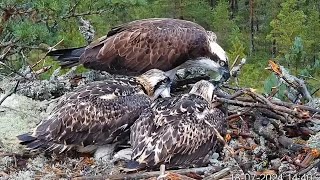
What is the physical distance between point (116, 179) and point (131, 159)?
191mm

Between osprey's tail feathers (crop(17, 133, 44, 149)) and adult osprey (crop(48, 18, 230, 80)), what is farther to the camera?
adult osprey (crop(48, 18, 230, 80))

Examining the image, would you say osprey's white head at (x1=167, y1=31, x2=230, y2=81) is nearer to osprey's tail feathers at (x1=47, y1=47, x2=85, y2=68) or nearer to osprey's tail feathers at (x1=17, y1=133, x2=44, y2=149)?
osprey's tail feathers at (x1=47, y1=47, x2=85, y2=68)

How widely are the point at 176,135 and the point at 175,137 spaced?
17 millimetres

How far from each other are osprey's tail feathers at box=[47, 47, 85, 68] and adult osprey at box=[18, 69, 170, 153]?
1350mm

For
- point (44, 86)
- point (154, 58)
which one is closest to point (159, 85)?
point (154, 58)

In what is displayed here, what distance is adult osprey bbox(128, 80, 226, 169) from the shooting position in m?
4.60

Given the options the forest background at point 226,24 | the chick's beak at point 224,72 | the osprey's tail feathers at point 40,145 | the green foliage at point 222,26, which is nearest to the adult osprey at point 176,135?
the osprey's tail feathers at point 40,145

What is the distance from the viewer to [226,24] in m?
29.8

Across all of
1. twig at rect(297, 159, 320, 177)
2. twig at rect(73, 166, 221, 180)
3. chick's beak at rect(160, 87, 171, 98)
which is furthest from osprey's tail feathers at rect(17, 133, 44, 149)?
twig at rect(297, 159, 320, 177)

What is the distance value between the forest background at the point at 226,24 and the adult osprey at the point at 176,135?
5.20 feet

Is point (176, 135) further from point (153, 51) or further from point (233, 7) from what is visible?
point (233, 7)

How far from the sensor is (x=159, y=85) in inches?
220

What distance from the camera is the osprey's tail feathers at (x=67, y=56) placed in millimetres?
6488

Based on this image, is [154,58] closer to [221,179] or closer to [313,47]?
[221,179]
